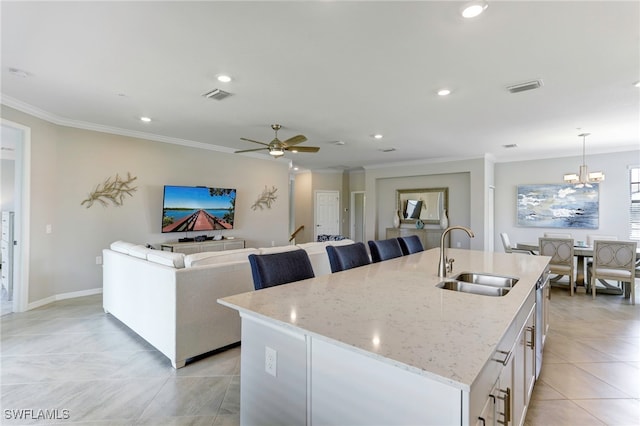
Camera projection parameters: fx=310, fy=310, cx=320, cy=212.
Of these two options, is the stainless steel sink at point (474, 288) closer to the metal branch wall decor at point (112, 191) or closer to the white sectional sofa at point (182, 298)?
the white sectional sofa at point (182, 298)

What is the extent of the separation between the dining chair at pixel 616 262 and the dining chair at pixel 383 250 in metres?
3.55

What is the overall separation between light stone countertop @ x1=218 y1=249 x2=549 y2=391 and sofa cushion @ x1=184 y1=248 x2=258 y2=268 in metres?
1.22

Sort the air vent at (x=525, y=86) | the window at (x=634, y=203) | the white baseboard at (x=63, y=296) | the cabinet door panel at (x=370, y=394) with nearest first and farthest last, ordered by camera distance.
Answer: the cabinet door panel at (x=370, y=394), the air vent at (x=525, y=86), the white baseboard at (x=63, y=296), the window at (x=634, y=203)

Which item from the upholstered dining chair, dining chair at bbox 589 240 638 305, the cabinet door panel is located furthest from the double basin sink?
dining chair at bbox 589 240 638 305

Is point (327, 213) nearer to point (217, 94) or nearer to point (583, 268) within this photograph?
point (583, 268)

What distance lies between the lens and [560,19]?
6.82 ft

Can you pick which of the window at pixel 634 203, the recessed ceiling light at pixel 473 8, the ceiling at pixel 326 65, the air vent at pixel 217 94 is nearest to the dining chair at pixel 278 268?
the ceiling at pixel 326 65

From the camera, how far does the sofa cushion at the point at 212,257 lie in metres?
2.72

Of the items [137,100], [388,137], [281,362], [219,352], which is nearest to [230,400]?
[219,352]

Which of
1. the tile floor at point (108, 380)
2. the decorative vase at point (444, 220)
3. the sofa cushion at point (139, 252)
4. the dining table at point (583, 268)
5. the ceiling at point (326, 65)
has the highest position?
the ceiling at point (326, 65)

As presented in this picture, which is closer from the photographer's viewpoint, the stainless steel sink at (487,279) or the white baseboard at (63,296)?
the stainless steel sink at (487,279)

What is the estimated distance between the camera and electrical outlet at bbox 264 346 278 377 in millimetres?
1383

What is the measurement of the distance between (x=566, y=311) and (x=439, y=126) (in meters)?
3.05

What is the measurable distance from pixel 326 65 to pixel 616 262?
5.10m
